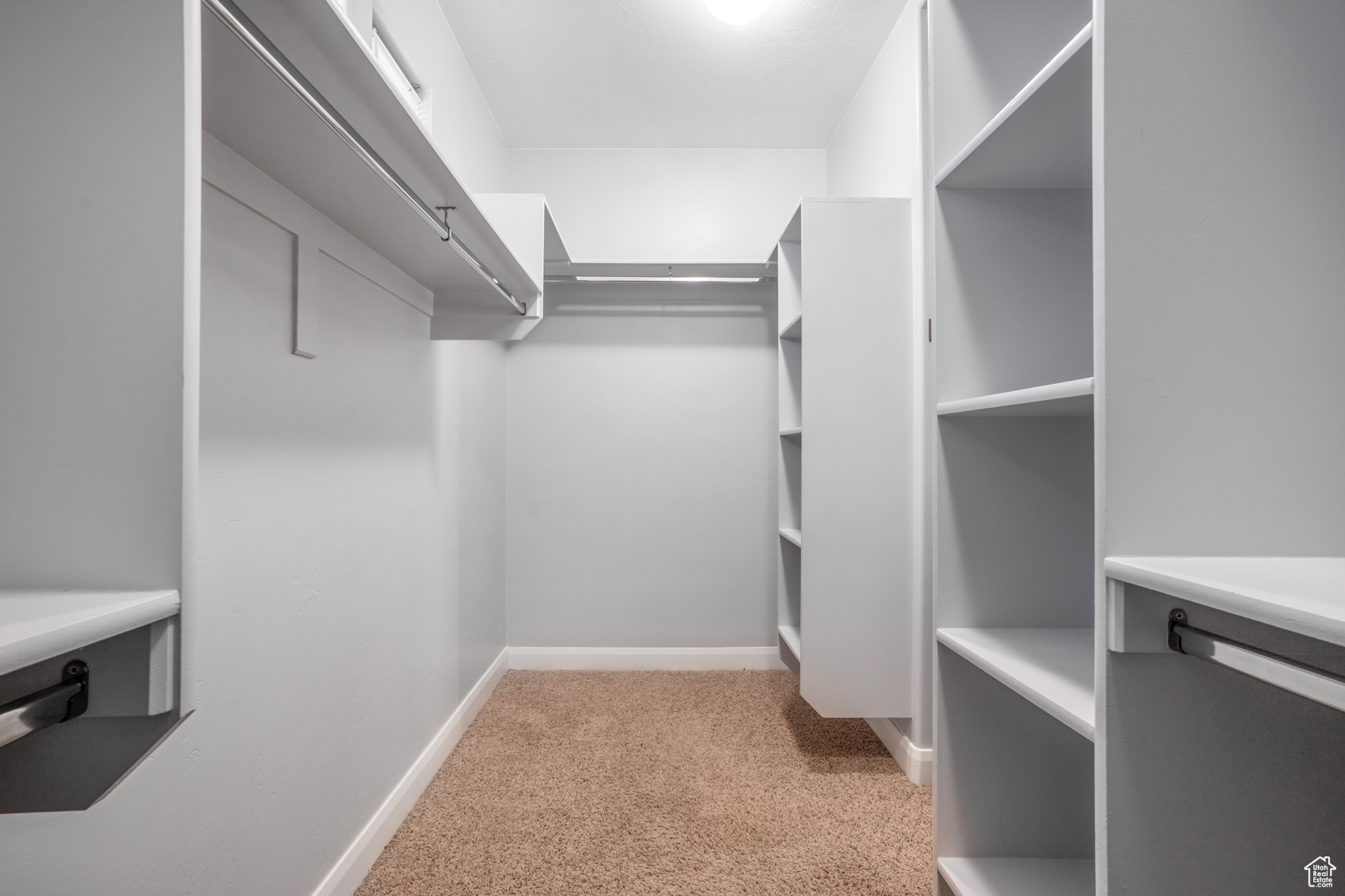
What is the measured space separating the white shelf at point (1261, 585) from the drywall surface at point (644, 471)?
7.68 ft

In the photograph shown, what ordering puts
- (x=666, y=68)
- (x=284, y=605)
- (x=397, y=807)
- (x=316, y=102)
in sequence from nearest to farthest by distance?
(x=316, y=102) < (x=284, y=605) < (x=397, y=807) < (x=666, y=68)

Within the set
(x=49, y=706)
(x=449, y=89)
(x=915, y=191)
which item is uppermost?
(x=449, y=89)

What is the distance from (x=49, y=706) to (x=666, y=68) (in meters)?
2.47

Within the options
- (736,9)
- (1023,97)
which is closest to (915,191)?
(736,9)

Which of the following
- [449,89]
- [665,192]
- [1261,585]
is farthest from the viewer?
[665,192]

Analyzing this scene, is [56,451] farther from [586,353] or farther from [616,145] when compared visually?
[616,145]

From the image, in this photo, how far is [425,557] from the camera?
1.96 m

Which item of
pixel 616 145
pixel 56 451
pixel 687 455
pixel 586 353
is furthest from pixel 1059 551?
pixel 616 145

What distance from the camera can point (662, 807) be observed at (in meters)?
1.85

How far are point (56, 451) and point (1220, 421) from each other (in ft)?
3.62

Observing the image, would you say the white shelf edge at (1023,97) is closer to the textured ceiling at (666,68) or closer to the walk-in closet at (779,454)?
the walk-in closet at (779,454)

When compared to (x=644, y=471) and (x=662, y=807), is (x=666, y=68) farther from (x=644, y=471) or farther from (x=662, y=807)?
(x=662, y=807)

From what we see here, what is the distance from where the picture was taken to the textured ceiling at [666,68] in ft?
6.66

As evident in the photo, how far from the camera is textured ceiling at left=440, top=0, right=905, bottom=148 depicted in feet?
6.66
